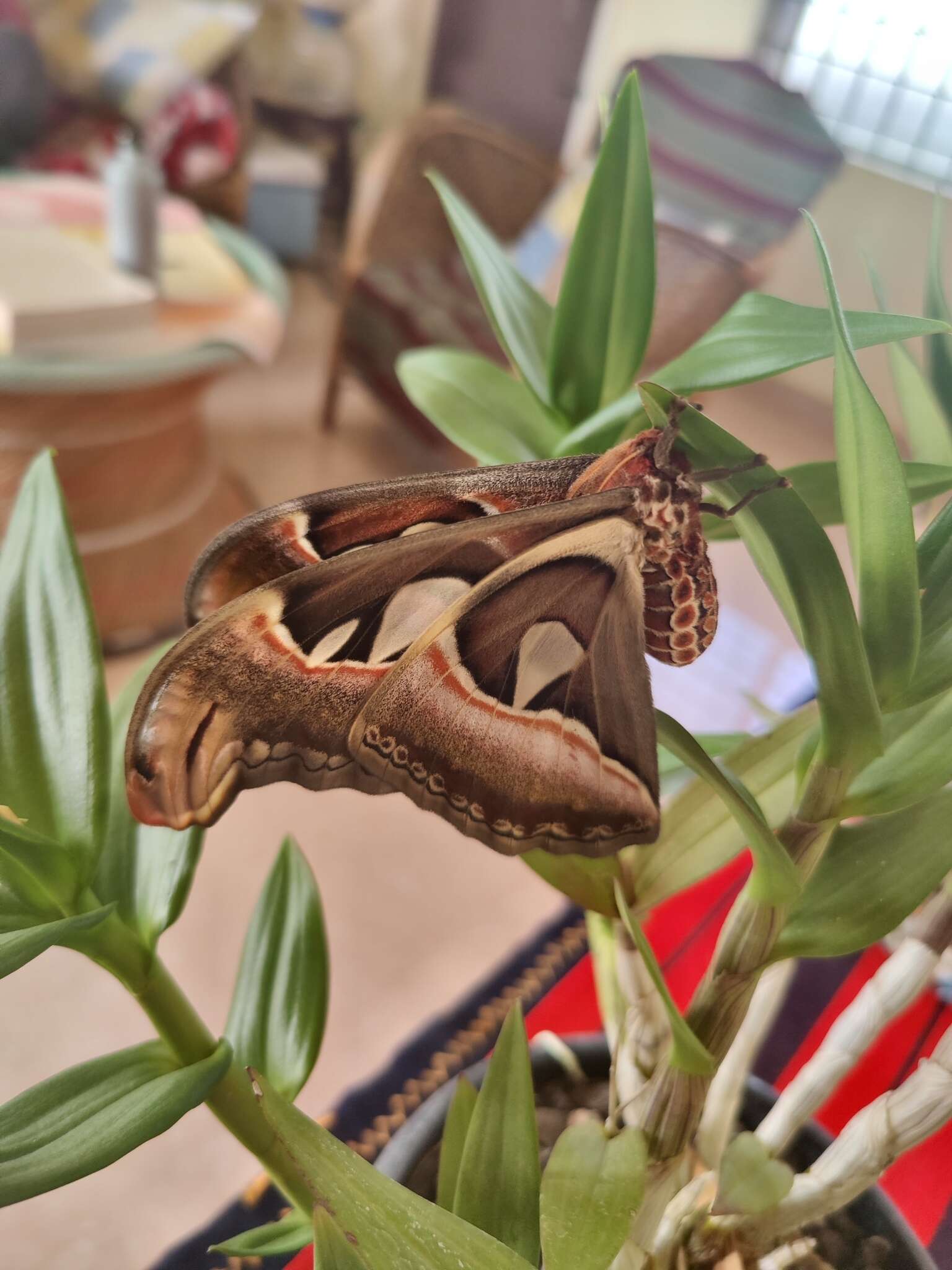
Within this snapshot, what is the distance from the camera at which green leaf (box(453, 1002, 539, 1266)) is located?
1.42 ft

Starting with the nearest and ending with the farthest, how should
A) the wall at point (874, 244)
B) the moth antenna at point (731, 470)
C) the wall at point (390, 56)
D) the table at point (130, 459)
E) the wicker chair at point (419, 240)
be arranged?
the moth antenna at point (731, 470) < the wall at point (874, 244) < the table at point (130, 459) < the wicker chair at point (419, 240) < the wall at point (390, 56)

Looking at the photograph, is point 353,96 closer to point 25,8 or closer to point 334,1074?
point 25,8

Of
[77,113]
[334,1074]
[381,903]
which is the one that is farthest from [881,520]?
[77,113]

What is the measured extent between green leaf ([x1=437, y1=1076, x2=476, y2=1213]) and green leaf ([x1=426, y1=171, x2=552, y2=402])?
14.5 inches

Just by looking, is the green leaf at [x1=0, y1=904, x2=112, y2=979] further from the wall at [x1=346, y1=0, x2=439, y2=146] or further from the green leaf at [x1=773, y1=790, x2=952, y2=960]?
the wall at [x1=346, y1=0, x2=439, y2=146]

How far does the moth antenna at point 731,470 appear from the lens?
0.27m

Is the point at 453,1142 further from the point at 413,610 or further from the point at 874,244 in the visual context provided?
the point at 874,244

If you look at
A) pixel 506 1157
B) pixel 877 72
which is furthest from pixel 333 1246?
pixel 877 72

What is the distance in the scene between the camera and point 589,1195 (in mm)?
349

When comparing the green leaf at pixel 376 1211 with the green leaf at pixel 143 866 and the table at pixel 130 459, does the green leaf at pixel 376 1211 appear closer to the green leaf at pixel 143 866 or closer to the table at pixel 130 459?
the green leaf at pixel 143 866

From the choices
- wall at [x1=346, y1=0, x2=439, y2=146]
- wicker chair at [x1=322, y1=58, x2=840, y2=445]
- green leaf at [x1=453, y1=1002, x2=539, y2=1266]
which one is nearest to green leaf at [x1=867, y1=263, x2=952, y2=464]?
green leaf at [x1=453, y1=1002, x2=539, y2=1266]

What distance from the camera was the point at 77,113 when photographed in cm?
310

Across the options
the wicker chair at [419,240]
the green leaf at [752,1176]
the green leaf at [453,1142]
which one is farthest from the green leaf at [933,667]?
the wicker chair at [419,240]

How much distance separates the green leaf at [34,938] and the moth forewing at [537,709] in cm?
12
